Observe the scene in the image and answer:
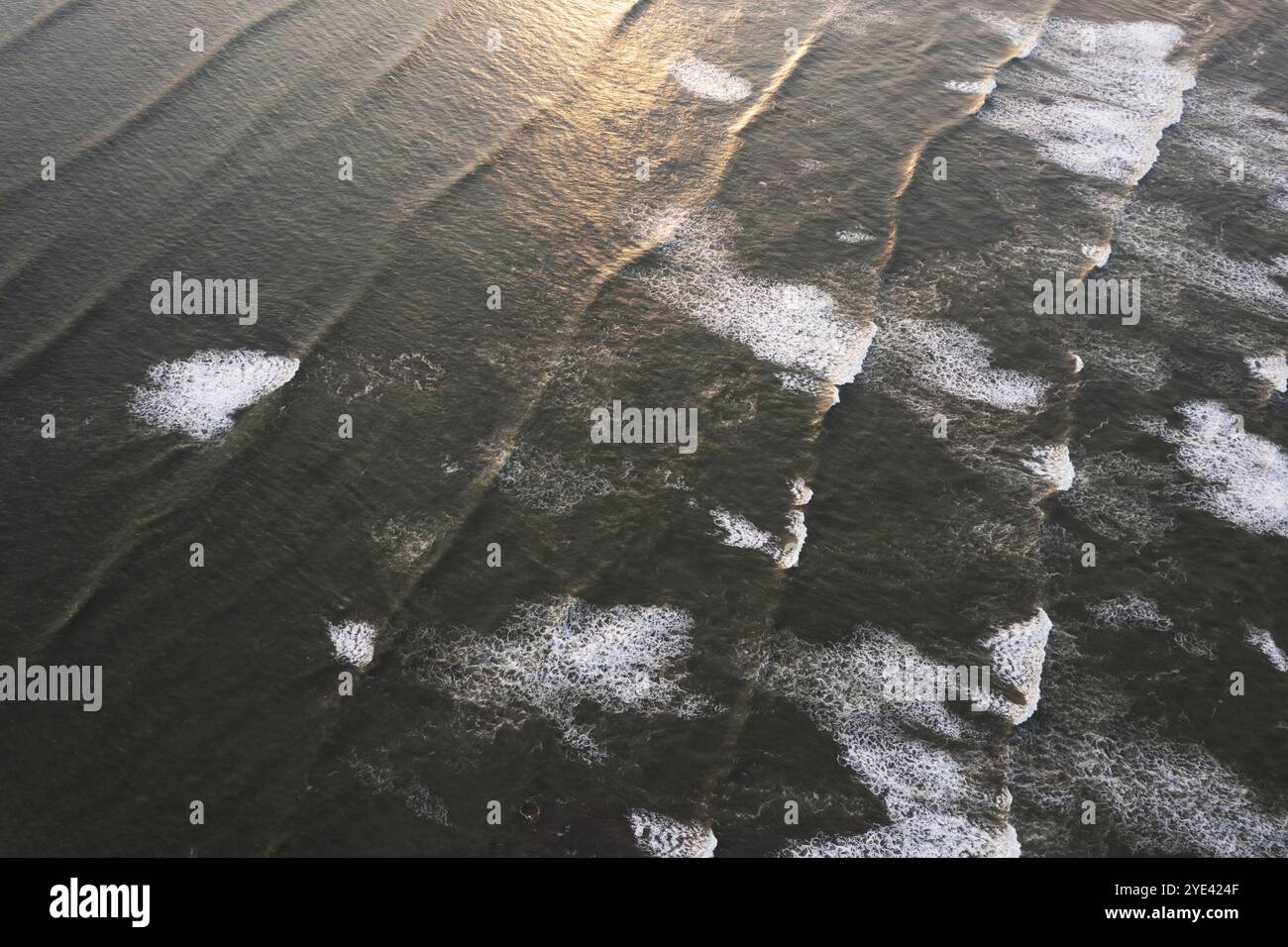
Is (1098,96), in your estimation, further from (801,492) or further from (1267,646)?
(1267,646)

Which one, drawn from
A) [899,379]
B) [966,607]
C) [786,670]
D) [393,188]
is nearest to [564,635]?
[786,670]

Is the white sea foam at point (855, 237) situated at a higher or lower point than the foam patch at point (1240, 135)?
lower

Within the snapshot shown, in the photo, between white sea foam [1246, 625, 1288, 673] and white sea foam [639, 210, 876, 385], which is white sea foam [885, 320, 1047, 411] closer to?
white sea foam [639, 210, 876, 385]

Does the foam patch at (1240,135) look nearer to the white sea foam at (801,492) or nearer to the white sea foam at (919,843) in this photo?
the white sea foam at (801,492)

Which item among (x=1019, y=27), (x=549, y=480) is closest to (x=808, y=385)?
(x=549, y=480)

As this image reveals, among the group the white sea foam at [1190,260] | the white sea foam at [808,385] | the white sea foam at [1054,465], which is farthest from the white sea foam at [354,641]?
the white sea foam at [1190,260]

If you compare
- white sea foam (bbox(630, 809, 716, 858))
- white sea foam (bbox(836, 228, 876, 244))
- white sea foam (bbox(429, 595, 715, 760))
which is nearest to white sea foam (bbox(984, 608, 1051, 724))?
white sea foam (bbox(429, 595, 715, 760))
